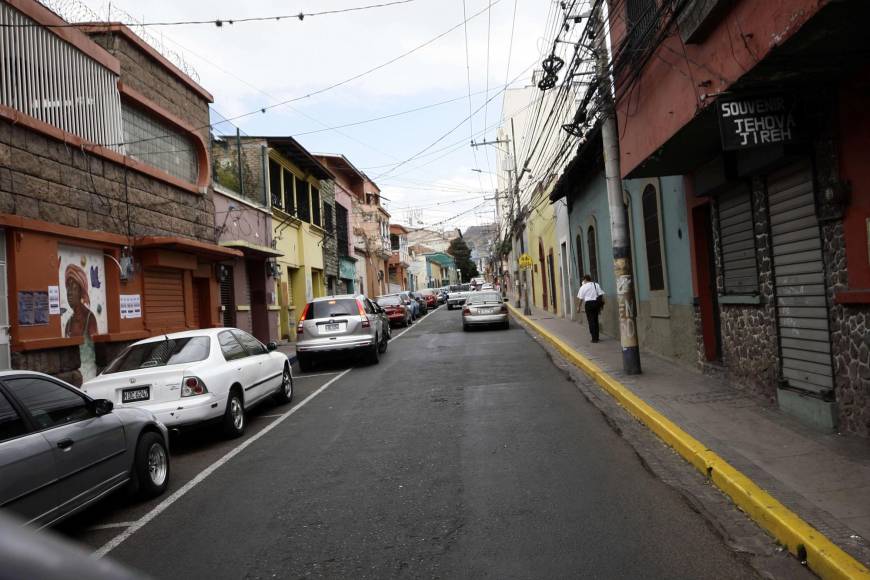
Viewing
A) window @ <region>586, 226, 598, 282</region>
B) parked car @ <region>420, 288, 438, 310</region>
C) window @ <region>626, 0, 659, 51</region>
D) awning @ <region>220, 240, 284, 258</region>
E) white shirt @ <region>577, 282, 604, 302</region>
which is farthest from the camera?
parked car @ <region>420, 288, 438, 310</region>

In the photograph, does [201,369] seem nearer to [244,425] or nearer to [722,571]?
[244,425]

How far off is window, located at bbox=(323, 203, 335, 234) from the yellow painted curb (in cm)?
2385

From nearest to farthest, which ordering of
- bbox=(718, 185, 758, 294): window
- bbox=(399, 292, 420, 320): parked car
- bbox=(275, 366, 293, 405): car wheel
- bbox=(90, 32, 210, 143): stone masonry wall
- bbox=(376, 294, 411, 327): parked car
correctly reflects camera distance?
bbox=(718, 185, 758, 294): window, bbox=(275, 366, 293, 405): car wheel, bbox=(90, 32, 210, 143): stone masonry wall, bbox=(376, 294, 411, 327): parked car, bbox=(399, 292, 420, 320): parked car

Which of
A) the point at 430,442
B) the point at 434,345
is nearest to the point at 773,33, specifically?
the point at 430,442

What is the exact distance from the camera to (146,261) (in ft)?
44.4

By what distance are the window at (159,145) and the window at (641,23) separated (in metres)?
9.99

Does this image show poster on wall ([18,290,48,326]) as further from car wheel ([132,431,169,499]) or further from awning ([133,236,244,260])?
car wheel ([132,431,169,499])

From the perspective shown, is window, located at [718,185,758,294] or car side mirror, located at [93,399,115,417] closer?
car side mirror, located at [93,399,115,417]

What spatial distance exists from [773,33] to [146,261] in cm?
1211

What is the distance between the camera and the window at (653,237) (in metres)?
12.0

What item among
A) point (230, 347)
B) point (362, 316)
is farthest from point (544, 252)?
point (230, 347)

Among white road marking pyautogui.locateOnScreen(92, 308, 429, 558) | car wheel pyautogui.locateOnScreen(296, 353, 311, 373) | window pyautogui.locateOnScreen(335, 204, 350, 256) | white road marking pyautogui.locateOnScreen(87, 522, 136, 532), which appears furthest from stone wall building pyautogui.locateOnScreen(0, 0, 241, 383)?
window pyautogui.locateOnScreen(335, 204, 350, 256)

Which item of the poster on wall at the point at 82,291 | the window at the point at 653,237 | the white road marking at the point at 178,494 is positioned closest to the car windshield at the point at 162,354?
the white road marking at the point at 178,494

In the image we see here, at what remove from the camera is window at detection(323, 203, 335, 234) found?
30384 mm
